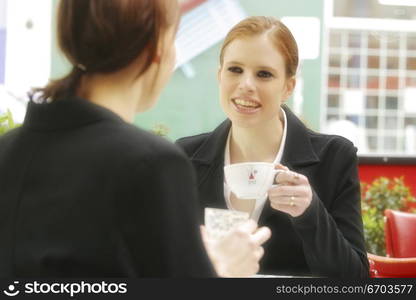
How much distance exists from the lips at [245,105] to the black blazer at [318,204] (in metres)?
0.08

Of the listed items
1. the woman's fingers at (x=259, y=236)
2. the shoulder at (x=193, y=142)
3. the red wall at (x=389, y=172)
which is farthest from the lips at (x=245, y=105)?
the red wall at (x=389, y=172)

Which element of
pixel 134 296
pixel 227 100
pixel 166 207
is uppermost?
pixel 227 100

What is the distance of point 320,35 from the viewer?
3.59 meters

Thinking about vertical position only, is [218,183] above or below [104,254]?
above

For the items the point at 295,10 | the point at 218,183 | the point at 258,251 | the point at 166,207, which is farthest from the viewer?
the point at 295,10

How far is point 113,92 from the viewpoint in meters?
0.76

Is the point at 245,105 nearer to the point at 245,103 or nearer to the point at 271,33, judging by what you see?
the point at 245,103

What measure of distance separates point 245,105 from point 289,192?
12.1 inches

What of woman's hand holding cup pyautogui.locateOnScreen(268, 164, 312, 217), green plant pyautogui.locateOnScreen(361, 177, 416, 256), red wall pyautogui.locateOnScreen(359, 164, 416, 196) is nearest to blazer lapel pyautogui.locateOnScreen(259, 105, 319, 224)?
woman's hand holding cup pyautogui.locateOnScreen(268, 164, 312, 217)

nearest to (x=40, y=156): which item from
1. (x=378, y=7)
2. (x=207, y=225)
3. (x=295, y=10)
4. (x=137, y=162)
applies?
(x=137, y=162)

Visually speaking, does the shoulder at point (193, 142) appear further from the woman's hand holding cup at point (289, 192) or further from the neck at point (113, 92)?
the neck at point (113, 92)

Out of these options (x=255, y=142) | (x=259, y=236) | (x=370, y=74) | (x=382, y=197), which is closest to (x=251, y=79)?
(x=255, y=142)

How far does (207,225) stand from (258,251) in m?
0.10

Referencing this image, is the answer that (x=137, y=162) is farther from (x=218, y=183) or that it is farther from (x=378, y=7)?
(x=378, y=7)
